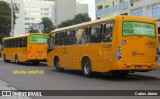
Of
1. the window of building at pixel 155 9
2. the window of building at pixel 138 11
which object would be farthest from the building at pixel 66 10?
the window of building at pixel 155 9

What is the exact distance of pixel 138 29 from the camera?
16.2 metres

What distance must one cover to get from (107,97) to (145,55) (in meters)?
5.90

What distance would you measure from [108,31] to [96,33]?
111cm

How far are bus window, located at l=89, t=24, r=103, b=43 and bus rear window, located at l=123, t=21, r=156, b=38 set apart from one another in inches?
54.6

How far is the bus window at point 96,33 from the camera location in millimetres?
16953

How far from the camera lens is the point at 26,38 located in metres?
30.4

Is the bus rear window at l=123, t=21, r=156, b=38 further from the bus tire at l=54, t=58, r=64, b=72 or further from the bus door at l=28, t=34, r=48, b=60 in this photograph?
the bus door at l=28, t=34, r=48, b=60

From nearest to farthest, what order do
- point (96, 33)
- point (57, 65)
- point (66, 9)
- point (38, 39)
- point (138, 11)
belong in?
point (96, 33) → point (57, 65) → point (38, 39) → point (138, 11) → point (66, 9)

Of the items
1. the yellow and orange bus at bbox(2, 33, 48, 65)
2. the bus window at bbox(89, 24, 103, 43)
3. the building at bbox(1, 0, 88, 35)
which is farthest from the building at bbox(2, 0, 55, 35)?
the bus window at bbox(89, 24, 103, 43)

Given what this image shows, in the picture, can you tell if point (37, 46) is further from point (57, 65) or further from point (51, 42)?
point (57, 65)

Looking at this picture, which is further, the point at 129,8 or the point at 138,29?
the point at 129,8

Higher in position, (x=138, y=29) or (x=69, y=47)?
(x=138, y=29)

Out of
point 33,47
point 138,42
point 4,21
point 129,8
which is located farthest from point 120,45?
point 4,21

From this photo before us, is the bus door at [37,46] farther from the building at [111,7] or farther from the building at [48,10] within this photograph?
the building at [48,10]
